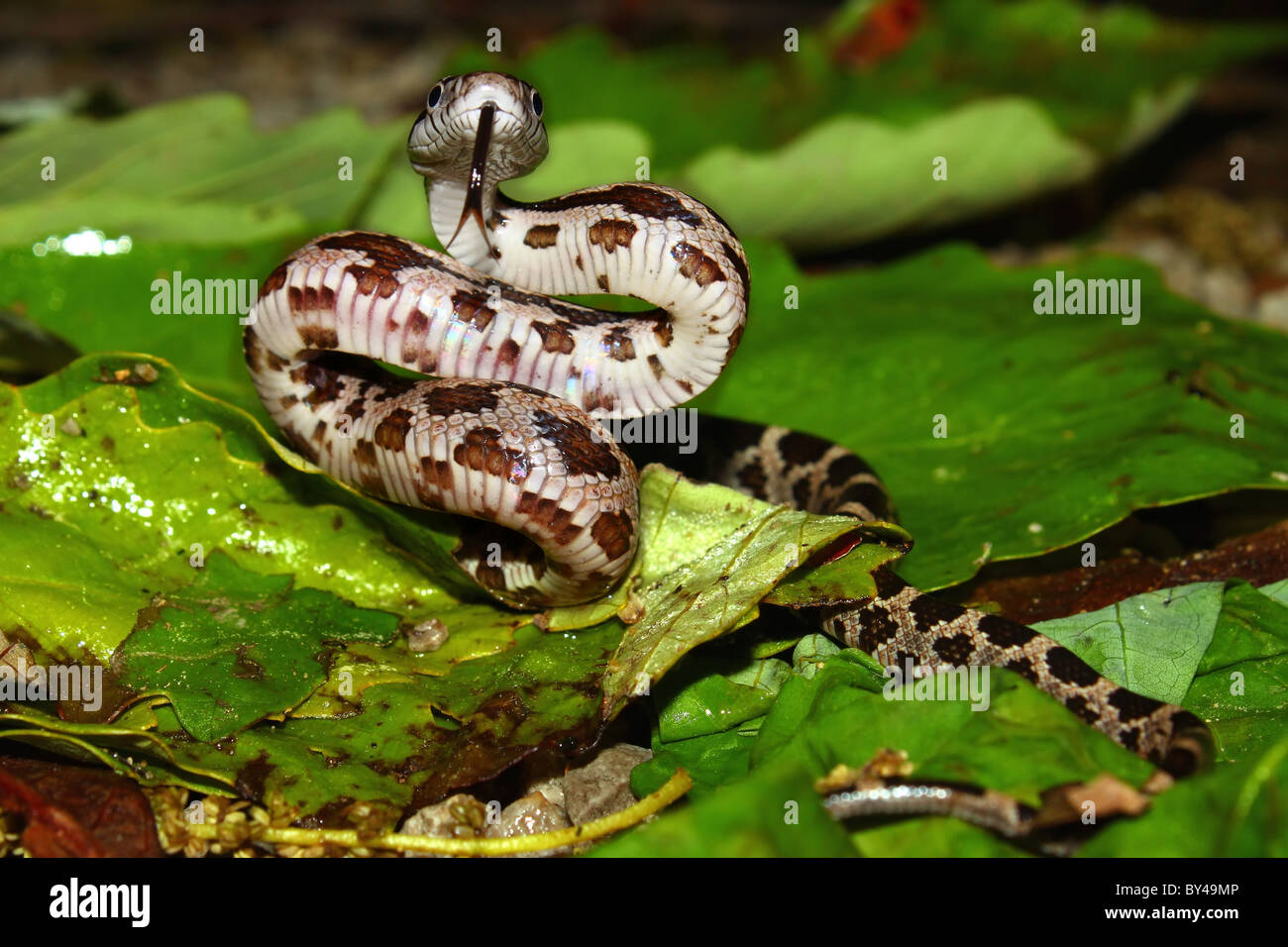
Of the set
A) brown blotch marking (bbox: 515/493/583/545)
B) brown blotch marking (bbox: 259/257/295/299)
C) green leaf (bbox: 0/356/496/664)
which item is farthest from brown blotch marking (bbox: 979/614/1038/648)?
brown blotch marking (bbox: 259/257/295/299)

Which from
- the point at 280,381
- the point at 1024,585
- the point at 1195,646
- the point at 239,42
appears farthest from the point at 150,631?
the point at 239,42

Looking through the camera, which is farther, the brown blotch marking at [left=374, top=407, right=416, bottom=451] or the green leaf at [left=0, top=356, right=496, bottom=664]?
the green leaf at [left=0, top=356, right=496, bottom=664]

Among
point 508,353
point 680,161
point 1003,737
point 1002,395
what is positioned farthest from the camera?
point 680,161

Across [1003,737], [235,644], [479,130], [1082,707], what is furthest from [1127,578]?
[235,644]

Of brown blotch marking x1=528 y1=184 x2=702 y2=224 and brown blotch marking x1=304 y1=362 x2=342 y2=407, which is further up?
brown blotch marking x1=528 y1=184 x2=702 y2=224

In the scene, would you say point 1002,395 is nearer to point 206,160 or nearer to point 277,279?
point 277,279

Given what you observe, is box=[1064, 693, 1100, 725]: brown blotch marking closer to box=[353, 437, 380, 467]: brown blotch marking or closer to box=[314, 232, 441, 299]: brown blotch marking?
box=[353, 437, 380, 467]: brown blotch marking
